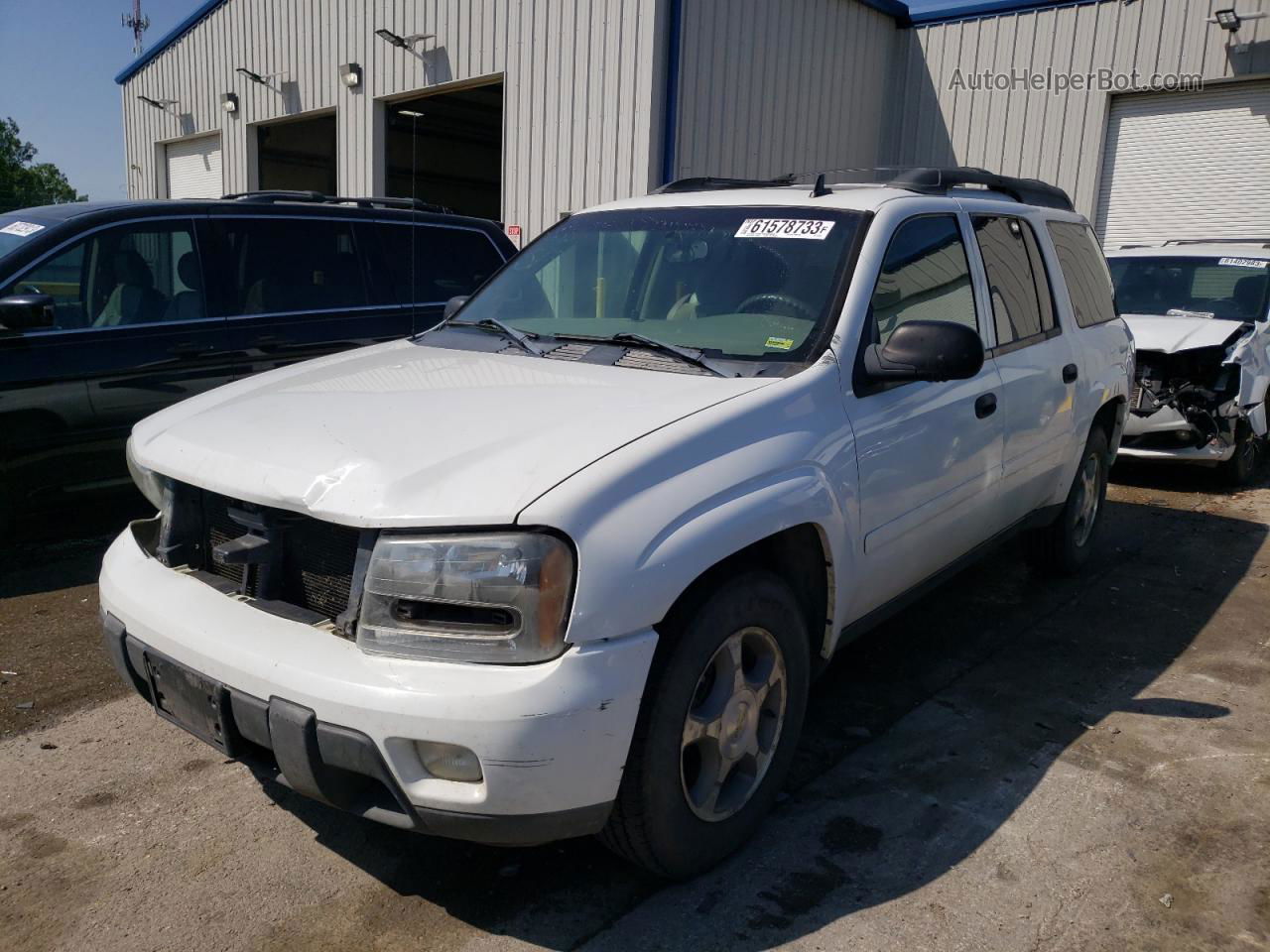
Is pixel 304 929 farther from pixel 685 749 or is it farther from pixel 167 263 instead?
pixel 167 263

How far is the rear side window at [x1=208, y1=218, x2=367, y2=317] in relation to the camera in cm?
578

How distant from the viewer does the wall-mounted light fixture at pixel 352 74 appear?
13516 millimetres

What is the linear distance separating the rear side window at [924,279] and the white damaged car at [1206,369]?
446 cm

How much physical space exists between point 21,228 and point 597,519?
449cm

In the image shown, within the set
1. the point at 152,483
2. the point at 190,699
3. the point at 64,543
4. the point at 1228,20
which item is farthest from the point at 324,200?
the point at 1228,20

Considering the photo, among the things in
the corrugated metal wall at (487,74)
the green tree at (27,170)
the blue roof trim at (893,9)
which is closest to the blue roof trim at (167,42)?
the corrugated metal wall at (487,74)

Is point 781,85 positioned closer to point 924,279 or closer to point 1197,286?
point 1197,286

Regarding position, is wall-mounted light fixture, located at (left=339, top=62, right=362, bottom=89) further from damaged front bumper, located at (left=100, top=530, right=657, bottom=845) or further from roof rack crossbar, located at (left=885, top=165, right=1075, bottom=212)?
damaged front bumper, located at (left=100, top=530, right=657, bottom=845)

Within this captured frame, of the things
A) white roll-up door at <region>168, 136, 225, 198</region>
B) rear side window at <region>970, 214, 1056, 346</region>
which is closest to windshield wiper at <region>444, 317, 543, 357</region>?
rear side window at <region>970, 214, 1056, 346</region>

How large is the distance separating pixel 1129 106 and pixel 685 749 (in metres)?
12.4

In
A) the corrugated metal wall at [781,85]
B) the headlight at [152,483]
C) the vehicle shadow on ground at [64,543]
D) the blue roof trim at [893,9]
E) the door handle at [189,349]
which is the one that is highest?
the blue roof trim at [893,9]

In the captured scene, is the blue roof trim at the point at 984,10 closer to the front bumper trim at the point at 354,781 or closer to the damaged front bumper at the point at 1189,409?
the damaged front bumper at the point at 1189,409

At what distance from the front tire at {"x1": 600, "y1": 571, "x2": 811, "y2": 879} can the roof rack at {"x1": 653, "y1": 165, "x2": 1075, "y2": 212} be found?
1791 mm

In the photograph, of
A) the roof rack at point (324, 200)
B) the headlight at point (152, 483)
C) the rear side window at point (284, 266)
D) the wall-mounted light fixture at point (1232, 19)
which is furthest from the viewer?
the wall-mounted light fixture at point (1232, 19)
